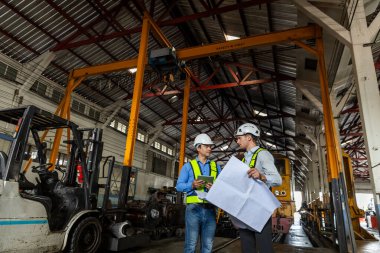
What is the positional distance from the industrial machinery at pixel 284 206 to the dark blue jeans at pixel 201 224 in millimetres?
8179

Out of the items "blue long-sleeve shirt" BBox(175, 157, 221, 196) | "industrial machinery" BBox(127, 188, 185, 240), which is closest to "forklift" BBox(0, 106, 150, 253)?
"industrial machinery" BBox(127, 188, 185, 240)

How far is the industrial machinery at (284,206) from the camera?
10.2 meters

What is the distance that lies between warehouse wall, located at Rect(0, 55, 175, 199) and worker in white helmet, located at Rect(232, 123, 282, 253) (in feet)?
26.7

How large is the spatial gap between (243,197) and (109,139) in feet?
48.9

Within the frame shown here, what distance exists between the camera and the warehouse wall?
1027 centimetres

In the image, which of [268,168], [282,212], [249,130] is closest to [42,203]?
[249,130]

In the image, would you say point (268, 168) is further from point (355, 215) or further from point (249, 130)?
point (355, 215)

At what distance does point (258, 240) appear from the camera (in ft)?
7.02

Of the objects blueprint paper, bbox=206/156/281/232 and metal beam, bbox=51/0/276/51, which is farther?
metal beam, bbox=51/0/276/51

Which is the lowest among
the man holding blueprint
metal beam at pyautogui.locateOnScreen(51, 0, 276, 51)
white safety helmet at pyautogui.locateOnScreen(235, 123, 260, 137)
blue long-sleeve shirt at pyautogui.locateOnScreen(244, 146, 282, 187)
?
the man holding blueprint

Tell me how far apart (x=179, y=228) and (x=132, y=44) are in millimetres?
8825

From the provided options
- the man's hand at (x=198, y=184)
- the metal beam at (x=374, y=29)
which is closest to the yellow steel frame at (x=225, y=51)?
the metal beam at (x=374, y=29)

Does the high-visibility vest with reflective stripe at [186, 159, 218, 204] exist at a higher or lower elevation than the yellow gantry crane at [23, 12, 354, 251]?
lower

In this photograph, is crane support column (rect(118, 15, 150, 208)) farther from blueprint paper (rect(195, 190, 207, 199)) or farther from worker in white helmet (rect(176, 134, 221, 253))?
blueprint paper (rect(195, 190, 207, 199))
